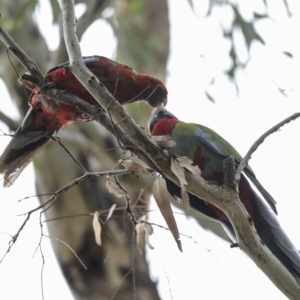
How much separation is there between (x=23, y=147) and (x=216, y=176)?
2.64ft

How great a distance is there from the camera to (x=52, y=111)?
242cm

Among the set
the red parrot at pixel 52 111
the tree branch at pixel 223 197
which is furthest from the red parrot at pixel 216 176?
the tree branch at pixel 223 197

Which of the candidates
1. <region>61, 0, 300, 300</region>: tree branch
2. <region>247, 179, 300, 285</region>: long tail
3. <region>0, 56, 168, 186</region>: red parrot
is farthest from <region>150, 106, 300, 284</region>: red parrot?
<region>61, 0, 300, 300</region>: tree branch

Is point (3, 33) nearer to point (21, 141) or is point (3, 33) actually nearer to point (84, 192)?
point (21, 141)

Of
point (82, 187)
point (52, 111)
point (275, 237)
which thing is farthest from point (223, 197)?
point (82, 187)

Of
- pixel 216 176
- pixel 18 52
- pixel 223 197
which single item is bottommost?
pixel 223 197

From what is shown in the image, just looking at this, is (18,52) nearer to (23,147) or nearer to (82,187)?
(23,147)

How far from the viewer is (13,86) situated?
378cm

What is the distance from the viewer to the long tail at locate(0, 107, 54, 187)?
7.93 feet

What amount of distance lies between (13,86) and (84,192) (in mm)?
826

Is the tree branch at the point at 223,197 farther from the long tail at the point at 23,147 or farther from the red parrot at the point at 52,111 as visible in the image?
the long tail at the point at 23,147

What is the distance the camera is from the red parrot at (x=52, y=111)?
93.3 inches

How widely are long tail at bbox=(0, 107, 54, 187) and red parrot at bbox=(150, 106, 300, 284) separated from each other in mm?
476

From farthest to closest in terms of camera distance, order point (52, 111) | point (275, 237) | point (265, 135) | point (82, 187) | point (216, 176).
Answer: point (82, 187) < point (52, 111) < point (216, 176) < point (275, 237) < point (265, 135)
